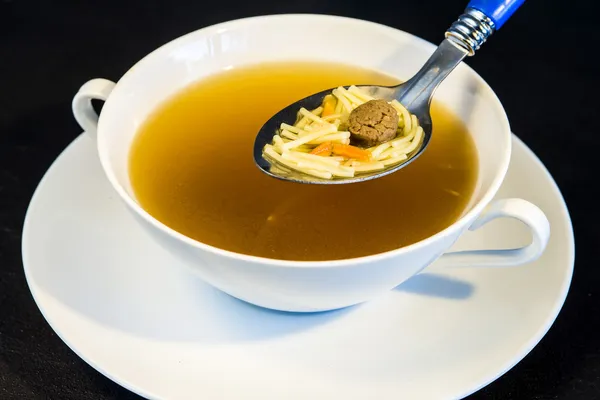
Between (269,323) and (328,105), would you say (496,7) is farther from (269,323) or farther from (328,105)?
(269,323)

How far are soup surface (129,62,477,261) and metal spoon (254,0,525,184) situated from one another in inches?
2.4

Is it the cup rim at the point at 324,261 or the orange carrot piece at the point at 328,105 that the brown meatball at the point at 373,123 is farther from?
the cup rim at the point at 324,261

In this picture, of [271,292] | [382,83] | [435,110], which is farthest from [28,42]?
[271,292]

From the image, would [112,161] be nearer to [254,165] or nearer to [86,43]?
[254,165]

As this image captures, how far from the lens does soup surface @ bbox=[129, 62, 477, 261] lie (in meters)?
1.16

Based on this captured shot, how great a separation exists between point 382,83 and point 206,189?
45cm

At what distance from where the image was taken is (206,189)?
49.9 inches

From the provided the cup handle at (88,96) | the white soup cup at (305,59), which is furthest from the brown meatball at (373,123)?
the cup handle at (88,96)

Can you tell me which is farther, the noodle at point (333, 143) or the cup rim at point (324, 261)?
the noodle at point (333, 143)

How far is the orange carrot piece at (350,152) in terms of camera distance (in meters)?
1.23

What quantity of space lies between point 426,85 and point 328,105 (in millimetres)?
196

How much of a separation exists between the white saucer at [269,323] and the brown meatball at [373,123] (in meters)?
0.26

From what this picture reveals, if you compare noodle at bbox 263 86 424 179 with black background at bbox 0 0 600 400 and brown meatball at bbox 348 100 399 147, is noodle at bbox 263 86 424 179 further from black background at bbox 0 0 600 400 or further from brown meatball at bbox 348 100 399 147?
black background at bbox 0 0 600 400

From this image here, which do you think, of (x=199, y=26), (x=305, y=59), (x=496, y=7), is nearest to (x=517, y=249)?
(x=496, y=7)
